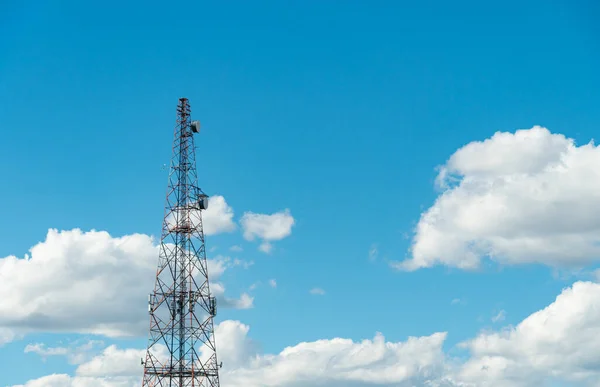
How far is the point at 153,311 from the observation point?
195 metres

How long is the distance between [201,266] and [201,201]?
11.6 metres

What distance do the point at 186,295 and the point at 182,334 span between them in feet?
22.7

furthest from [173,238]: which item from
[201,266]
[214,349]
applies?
[214,349]

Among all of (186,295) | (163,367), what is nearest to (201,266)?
(186,295)

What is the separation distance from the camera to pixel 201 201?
655 feet

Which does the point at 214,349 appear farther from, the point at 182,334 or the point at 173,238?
the point at 173,238

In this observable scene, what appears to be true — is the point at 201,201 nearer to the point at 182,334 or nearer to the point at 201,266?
the point at 201,266

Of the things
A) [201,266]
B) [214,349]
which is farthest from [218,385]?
[201,266]

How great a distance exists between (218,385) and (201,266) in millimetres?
21377

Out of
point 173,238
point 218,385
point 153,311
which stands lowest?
point 218,385

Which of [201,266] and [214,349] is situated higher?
[201,266]

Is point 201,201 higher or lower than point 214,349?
higher

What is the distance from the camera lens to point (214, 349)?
198m

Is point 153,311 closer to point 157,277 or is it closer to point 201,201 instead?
point 157,277
